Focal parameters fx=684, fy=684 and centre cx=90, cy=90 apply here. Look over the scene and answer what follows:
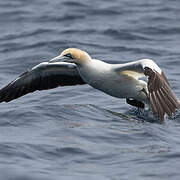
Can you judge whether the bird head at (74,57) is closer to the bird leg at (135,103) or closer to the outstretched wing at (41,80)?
the outstretched wing at (41,80)

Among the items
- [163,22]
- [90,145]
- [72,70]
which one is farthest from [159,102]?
[163,22]

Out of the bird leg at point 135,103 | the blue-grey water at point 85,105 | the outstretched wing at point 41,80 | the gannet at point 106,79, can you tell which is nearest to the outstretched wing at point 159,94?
the gannet at point 106,79

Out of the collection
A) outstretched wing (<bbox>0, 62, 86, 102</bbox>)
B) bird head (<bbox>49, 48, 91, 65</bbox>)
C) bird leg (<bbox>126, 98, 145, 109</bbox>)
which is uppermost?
bird head (<bbox>49, 48, 91, 65</bbox>)

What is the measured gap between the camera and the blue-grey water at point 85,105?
30.2ft

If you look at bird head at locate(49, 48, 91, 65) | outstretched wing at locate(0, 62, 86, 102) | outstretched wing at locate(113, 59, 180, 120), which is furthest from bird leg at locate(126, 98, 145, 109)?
outstretched wing at locate(113, 59, 180, 120)

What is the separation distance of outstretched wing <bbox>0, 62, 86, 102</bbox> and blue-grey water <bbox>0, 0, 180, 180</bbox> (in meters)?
0.29

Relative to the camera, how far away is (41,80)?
44.8 feet

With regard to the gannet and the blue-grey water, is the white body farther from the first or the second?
the blue-grey water

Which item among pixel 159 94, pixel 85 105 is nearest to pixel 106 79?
pixel 85 105

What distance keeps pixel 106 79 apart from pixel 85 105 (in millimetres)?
1037

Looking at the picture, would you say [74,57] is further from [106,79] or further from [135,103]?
[135,103]

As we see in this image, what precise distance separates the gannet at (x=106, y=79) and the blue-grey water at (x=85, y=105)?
0.35 m

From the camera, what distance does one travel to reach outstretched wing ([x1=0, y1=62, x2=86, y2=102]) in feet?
44.1

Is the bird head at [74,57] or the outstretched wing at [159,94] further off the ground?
the bird head at [74,57]
